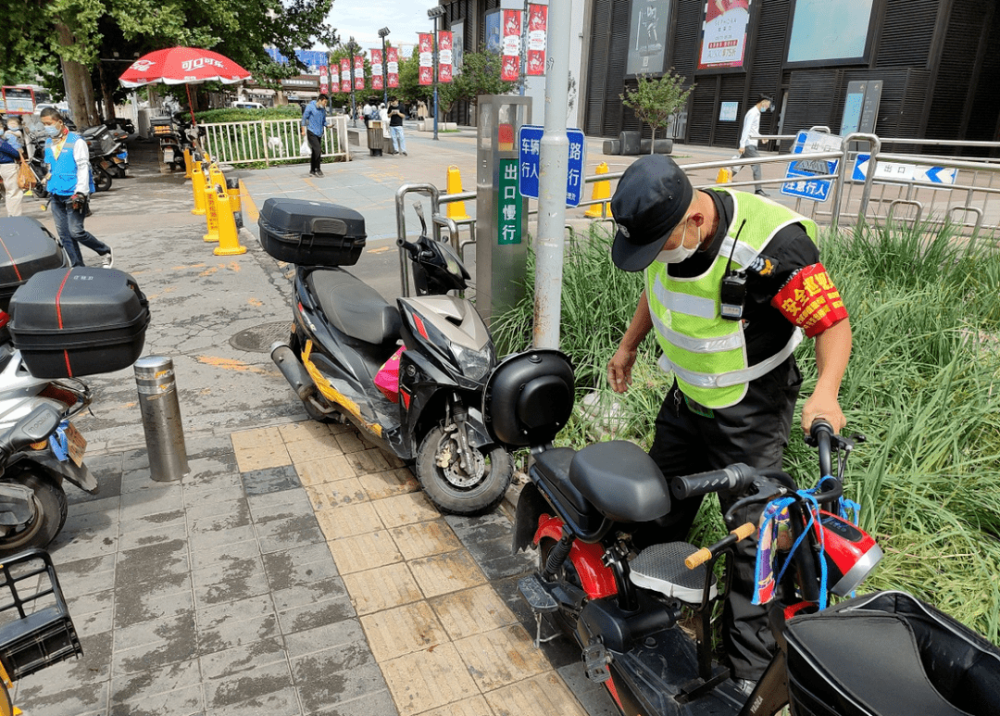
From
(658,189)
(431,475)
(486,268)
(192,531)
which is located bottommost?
(192,531)

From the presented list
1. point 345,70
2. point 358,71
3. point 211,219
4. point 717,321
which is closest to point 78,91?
point 211,219

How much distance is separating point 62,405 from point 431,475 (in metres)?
1.79

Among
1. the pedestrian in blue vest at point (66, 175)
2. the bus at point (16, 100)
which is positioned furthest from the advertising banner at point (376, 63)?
the pedestrian in blue vest at point (66, 175)

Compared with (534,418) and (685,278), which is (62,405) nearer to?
(534,418)

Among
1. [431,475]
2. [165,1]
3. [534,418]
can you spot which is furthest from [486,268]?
[165,1]

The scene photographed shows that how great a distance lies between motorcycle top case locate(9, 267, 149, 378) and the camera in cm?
294

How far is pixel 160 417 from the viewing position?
396cm

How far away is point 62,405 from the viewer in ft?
11.2

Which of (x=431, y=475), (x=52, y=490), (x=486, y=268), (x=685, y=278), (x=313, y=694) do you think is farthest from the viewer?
(x=486, y=268)

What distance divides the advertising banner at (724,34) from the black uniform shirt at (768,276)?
25.4 metres

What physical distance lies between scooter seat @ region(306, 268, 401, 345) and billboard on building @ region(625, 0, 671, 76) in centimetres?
2715

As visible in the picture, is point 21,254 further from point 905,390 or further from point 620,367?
point 905,390

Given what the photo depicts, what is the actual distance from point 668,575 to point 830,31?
23256 millimetres

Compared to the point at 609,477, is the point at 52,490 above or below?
below
